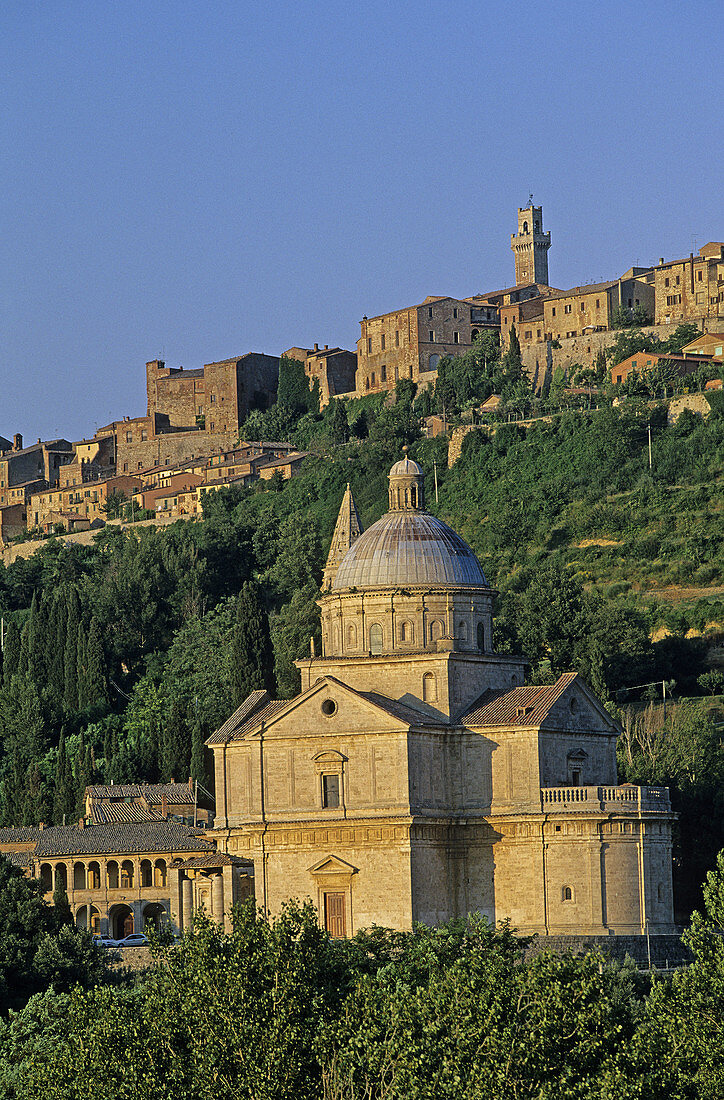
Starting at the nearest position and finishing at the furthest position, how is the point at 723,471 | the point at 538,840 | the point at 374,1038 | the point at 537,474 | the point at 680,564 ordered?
1. the point at 374,1038
2. the point at 538,840
3. the point at 680,564
4. the point at 723,471
5. the point at 537,474

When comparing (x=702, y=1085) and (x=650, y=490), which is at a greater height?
(x=650, y=490)

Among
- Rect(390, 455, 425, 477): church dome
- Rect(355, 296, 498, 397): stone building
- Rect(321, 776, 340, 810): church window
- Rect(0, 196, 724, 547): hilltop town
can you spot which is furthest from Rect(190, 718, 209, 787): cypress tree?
Rect(355, 296, 498, 397): stone building

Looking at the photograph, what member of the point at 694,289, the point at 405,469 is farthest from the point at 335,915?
the point at 694,289

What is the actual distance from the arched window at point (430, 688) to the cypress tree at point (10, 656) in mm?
35388

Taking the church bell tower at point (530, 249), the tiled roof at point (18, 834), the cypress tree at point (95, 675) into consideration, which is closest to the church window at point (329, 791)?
the tiled roof at point (18, 834)

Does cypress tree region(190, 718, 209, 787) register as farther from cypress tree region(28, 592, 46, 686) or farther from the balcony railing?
the balcony railing

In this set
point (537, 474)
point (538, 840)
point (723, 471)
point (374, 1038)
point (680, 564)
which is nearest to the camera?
point (374, 1038)

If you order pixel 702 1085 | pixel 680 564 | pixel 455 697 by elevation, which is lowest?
pixel 702 1085

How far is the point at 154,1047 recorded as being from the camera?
3150 centimetres

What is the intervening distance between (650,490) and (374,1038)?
190 ft

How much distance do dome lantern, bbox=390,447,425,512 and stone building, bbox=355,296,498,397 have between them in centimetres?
5150

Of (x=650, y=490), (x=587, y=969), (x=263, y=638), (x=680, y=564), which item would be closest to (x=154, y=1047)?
(x=587, y=969)

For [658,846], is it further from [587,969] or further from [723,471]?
[723,471]

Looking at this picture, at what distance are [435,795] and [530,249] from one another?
8662 cm
